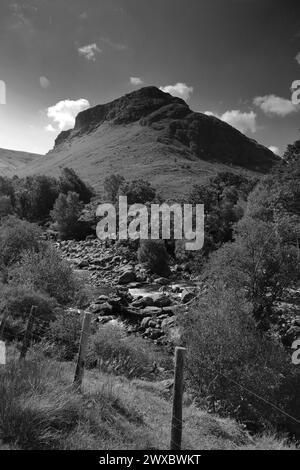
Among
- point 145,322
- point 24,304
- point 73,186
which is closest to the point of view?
point 24,304

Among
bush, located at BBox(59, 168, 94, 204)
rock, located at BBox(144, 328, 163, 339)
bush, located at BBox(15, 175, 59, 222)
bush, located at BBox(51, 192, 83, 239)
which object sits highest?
bush, located at BBox(59, 168, 94, 204)

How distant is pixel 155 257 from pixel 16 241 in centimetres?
2365

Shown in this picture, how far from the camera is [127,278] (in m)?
48.9

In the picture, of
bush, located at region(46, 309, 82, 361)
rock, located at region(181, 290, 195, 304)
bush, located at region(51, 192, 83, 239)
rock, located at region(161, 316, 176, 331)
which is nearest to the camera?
bush, located at region(46, 309, 82, 361)

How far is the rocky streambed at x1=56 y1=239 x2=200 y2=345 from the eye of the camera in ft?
104

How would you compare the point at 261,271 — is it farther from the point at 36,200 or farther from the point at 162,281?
the point at 36,200

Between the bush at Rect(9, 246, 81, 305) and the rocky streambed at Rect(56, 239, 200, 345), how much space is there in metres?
3.14

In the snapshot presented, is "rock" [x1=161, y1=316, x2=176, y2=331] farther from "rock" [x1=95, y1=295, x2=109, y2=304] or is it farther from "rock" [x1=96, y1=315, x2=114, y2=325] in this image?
"rock" [x1=95, y1=295, x2=109, y2=304]

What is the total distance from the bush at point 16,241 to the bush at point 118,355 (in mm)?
18424

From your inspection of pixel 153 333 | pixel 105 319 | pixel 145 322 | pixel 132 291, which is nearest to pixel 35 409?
pixel 153 333

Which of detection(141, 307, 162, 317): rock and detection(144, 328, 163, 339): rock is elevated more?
detection(141, 307, 162, 317): rock

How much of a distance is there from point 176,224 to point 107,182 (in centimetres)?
4728

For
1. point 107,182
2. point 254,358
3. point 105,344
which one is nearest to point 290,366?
point 254,358

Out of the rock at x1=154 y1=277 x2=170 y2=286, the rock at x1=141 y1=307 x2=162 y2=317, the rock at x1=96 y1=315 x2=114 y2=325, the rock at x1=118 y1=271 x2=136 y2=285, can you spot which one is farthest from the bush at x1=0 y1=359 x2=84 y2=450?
the rock at x1=154 y1=277 x2=170 y2=286
